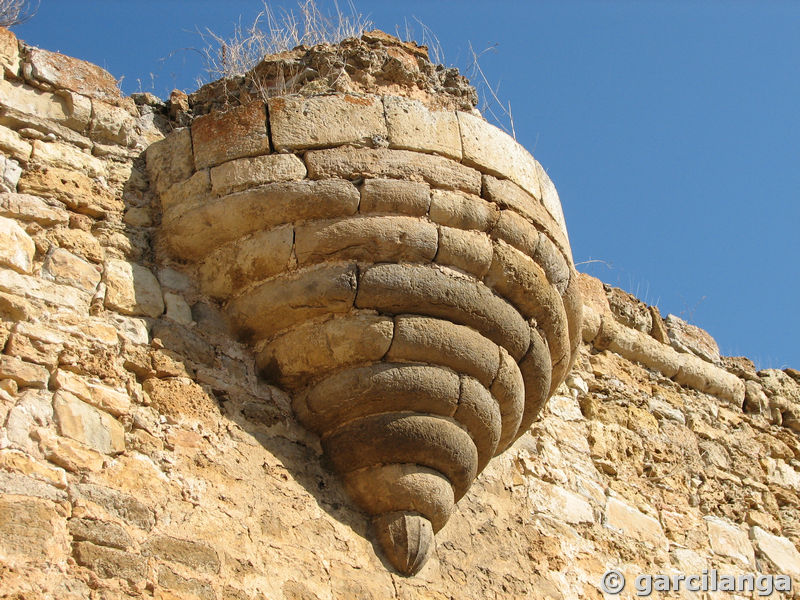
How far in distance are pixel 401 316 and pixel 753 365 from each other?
11.4ft

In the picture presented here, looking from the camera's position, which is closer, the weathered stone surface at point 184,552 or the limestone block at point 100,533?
the limestone block at point 100,533

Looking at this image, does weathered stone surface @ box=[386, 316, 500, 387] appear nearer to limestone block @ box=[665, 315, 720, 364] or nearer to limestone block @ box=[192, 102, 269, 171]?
limestone block @ box=[192, 102, 269, 171]

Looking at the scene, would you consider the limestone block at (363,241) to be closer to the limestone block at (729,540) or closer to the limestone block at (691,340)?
the limestone block at (729,540)

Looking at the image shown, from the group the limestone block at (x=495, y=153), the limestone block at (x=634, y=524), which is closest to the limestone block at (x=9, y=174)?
the limestone block at (x=495, y=153)

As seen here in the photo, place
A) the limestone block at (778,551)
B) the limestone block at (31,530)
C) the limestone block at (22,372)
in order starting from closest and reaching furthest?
the limestone block at (31,530) → the limestone block at (22,372) → the limestone block at (778,551)

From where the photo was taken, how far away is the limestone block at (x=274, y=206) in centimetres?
429

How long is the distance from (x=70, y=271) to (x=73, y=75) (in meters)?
1.00

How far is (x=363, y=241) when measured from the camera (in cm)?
424

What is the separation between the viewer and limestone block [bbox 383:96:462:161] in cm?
452

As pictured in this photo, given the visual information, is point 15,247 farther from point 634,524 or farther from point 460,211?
point 634,524

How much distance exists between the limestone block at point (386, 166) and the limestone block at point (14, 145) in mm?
1006

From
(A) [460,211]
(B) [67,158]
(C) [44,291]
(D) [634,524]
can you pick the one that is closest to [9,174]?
(B) [67,158]

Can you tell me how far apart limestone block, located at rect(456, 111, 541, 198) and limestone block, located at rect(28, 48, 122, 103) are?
54.6 inches

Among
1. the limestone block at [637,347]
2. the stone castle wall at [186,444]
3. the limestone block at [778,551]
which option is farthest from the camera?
the limestone block at [637,347]
